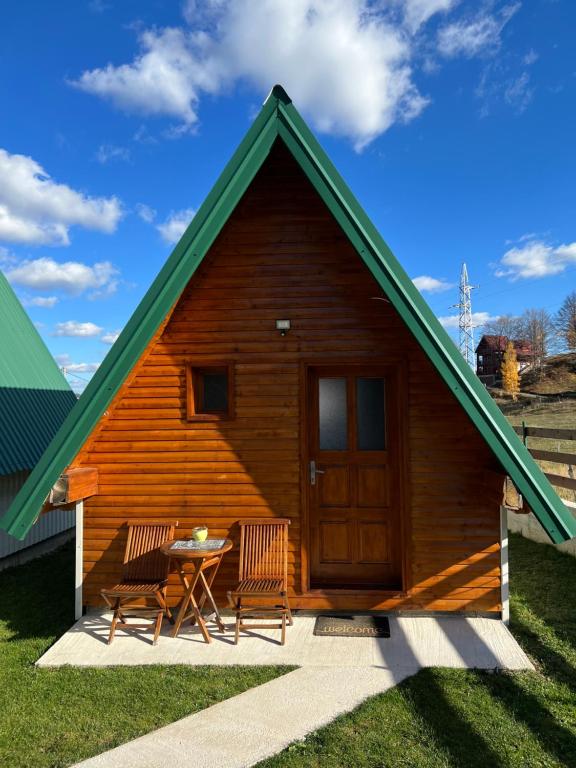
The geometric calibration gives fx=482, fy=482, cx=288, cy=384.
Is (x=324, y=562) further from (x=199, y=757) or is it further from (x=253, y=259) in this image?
(x=253, y=259)

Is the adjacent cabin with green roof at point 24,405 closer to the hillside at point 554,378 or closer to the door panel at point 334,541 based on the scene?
the door panel at point 334,541

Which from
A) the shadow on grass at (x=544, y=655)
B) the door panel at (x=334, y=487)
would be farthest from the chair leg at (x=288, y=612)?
the shadow on grass at (x=544, y=655)

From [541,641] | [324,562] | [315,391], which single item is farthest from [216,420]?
[541,641]

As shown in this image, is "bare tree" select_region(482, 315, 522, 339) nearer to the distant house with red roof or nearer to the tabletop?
the distant house with red roof

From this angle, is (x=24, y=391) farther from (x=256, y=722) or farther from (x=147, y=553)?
(x=256, y=722)

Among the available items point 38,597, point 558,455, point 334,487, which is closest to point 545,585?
point 558,455

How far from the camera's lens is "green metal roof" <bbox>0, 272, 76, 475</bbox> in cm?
769

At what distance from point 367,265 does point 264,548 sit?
2945 mm

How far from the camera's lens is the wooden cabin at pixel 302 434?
489 centimetres

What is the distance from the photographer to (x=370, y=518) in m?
5.18

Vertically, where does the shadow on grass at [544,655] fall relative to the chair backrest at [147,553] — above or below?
below

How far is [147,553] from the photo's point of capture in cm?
493

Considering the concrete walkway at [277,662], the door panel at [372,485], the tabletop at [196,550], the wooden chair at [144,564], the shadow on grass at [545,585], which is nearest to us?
the concrete walkway at [277,662]

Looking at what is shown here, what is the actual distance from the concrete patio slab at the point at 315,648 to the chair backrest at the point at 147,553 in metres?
0.52
